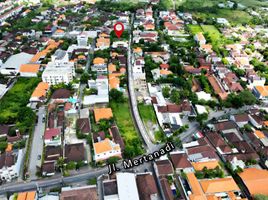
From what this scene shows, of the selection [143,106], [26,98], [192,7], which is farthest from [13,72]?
[192,7]

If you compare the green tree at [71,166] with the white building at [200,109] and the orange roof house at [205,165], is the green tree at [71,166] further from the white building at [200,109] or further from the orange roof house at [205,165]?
the white building at [200,109]

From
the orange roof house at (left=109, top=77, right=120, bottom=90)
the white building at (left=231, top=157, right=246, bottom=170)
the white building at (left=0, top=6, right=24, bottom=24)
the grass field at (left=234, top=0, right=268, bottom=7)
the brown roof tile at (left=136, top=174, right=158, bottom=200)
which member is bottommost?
the grass field at (left=234, top=0, right=268, bottom=7)

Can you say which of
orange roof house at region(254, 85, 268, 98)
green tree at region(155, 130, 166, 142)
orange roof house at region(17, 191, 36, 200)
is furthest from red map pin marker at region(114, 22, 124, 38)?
orange roof house at region(17, 191, 36, 200)

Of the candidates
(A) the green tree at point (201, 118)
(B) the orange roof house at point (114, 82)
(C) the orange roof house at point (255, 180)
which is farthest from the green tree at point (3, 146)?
(C) the orange roof house at point (255, 180)

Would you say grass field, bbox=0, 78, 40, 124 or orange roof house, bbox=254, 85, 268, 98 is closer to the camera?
grass field, bbox=0, 78, 40, 124

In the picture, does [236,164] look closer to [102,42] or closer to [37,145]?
[37,145]

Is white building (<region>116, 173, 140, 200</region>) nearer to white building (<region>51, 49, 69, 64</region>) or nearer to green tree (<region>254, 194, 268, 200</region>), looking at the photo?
green tree (<region>254, 194, 268, 200</region>)
